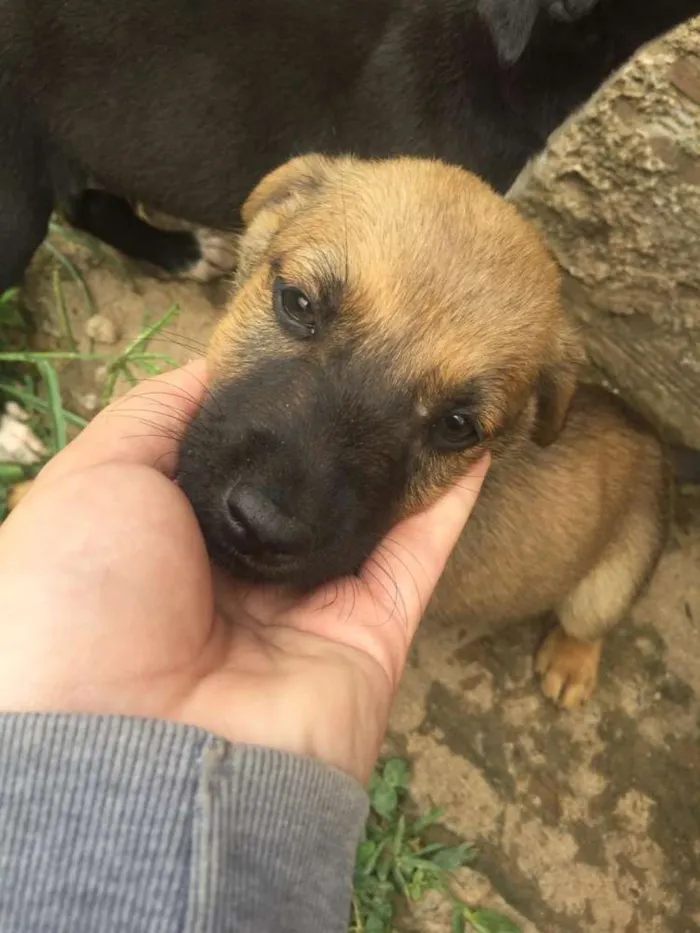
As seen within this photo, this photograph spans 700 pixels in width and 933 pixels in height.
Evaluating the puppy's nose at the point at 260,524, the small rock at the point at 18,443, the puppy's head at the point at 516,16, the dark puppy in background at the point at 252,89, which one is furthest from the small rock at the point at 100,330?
the puppy's nose at the point at 260,524

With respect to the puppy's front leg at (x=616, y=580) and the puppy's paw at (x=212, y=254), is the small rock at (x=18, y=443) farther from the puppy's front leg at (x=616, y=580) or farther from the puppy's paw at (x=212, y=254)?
the puppy's front leg at (x=616, y=580)

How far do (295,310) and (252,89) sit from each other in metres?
1.11

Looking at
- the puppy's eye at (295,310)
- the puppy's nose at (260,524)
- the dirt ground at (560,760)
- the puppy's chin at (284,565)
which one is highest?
the puppy's eye at (295,310)

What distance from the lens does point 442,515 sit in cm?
241

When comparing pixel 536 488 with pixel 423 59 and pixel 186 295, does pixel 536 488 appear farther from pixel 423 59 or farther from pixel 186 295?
pixel 186 295

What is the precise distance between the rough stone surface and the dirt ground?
96 cm

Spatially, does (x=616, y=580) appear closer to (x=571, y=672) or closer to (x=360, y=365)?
(x=571, y=672)

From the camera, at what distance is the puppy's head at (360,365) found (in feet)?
6.20

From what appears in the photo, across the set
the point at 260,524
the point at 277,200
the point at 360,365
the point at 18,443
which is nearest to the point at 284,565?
the point at 260,524

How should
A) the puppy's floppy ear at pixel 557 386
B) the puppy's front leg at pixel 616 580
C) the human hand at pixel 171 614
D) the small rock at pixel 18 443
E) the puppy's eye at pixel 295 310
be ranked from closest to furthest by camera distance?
the human hand at pixel 171 614, the puppy's eye at pixel 295 310, the puppy's floppy ear at pixel 557 386, the puppy's front leg at pixel 616 580, the small rock at pixel 18 443

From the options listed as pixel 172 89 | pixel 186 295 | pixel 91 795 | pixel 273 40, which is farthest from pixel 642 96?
pixel 91 795

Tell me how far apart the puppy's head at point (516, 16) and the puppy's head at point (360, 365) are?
16.8 inches

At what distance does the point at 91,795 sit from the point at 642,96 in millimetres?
2859

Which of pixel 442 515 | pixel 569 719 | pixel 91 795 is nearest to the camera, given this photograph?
pixel 91 795
